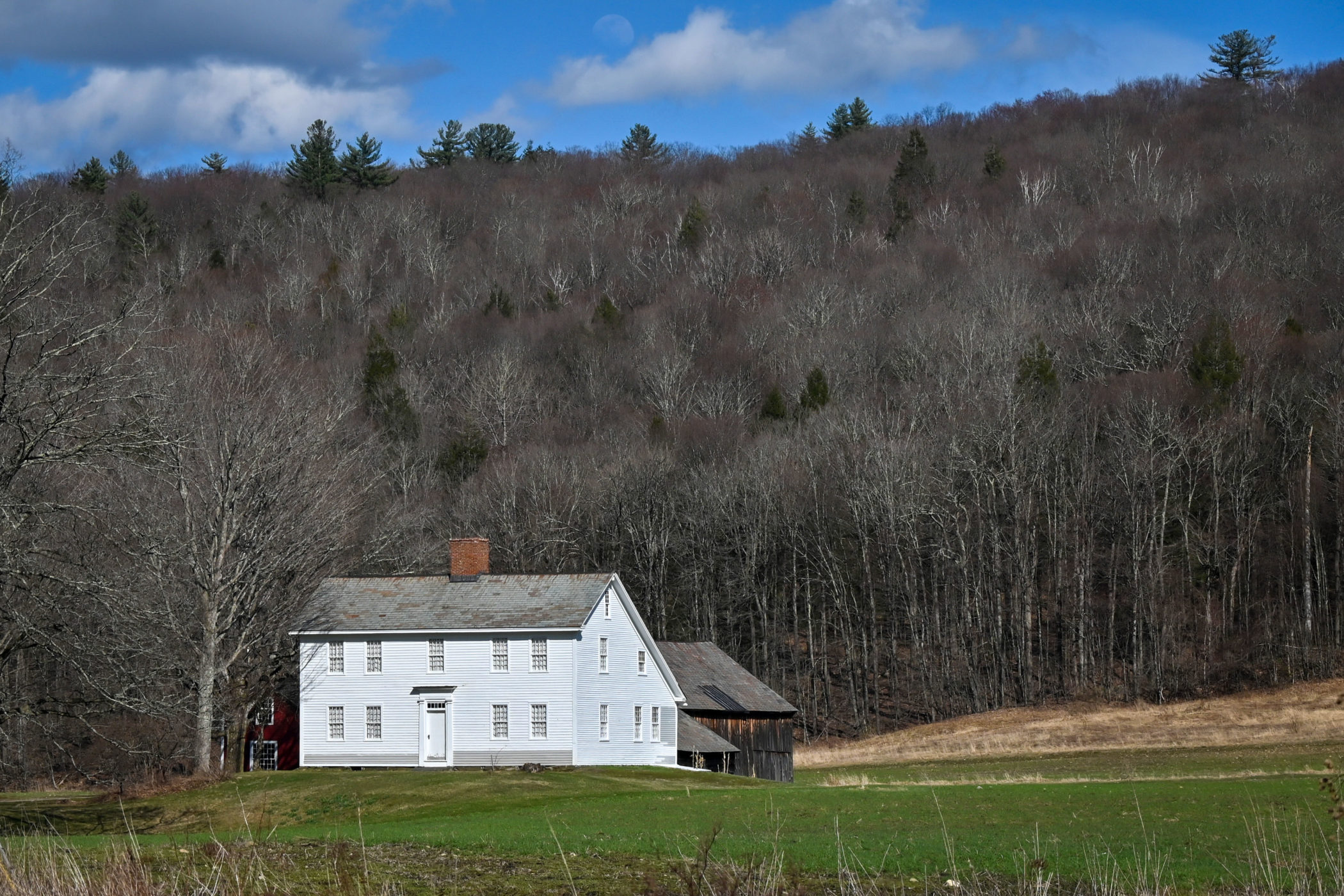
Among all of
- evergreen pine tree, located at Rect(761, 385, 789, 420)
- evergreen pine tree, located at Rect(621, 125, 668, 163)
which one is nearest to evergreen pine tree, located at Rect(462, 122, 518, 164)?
evergreen pine tree, located at Rect(621, 125, 668, 163)

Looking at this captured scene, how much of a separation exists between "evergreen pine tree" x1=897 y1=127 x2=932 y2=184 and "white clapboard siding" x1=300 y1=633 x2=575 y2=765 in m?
94.0

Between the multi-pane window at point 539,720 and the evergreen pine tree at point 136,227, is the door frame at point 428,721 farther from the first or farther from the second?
the evergreen pine tree at point 136,227

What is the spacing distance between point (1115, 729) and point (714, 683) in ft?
53.5

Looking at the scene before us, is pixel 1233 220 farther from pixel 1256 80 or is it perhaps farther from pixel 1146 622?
pixel 1256 80

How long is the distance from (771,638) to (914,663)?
26.6ft

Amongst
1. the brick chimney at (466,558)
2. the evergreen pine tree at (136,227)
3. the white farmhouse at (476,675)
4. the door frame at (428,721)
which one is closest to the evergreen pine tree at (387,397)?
the evergreen pine tree at (136,227)

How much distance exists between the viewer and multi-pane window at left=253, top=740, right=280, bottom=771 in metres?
53.0

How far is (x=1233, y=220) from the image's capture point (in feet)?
331

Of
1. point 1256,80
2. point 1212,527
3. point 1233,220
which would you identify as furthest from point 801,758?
point 1256,80

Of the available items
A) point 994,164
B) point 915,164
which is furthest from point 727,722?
point 994,164

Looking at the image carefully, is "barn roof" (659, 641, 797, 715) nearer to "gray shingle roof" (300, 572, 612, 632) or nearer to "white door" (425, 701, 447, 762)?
"gray shingle roof" (300, 572, 612, 632)

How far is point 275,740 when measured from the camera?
2093 inches

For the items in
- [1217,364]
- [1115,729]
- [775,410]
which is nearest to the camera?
[1115,729]

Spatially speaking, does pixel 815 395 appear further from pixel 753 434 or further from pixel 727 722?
pixel 727 722
